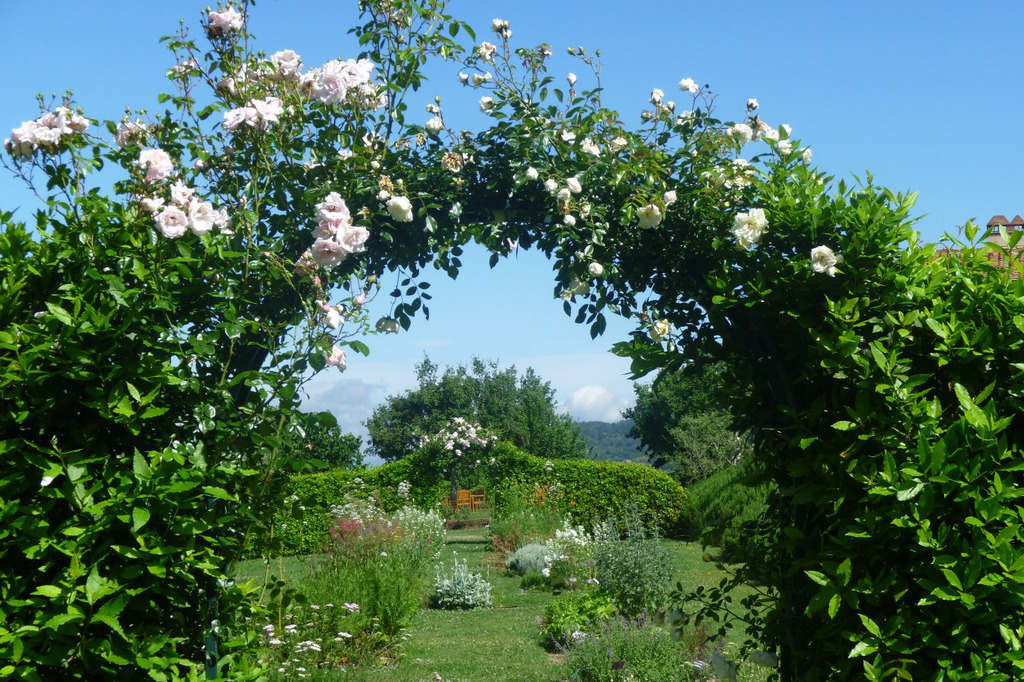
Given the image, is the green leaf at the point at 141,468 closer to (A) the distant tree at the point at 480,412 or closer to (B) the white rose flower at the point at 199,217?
(B) the white rose flower at the point at 199,217

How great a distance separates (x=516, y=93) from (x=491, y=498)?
45.2ft

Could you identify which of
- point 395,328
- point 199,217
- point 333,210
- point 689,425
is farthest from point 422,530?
point 689,425

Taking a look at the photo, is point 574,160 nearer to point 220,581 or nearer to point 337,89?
point 337,89

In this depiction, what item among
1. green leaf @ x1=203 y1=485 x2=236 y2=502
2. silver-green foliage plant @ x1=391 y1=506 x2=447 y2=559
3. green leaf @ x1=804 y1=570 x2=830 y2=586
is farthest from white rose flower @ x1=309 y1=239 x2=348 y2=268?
silver-green foliage plant @ x1=391 y1=506 x2=447 y2=559

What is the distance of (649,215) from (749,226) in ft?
1.53

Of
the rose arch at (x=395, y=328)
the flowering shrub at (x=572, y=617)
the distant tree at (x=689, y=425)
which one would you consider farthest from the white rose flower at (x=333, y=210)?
the flowering shrub at (x=572, y=617)

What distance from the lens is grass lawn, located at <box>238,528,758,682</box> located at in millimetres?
6311

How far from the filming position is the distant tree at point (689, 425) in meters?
3.92

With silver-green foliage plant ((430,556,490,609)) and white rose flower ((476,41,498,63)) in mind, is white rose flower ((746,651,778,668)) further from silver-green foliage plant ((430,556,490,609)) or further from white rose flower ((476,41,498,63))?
silver-green foliage plant ((430,556,490,609))

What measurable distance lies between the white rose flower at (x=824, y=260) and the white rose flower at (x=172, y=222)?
2425 millimetres

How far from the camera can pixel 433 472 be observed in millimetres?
17375

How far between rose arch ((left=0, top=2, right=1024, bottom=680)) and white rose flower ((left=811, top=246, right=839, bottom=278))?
0.04 ft

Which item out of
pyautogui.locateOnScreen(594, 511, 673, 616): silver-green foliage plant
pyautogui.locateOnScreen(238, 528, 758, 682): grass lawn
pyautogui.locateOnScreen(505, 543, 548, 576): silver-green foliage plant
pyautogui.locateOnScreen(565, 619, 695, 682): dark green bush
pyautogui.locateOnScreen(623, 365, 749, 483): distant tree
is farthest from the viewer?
pyautogui.locateOnScreen(505, 543, 548, 576): silver-green foliage plant

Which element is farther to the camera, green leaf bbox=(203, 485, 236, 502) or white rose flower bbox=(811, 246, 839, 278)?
white rose flower bbox=(811, 246, 839, 278)
